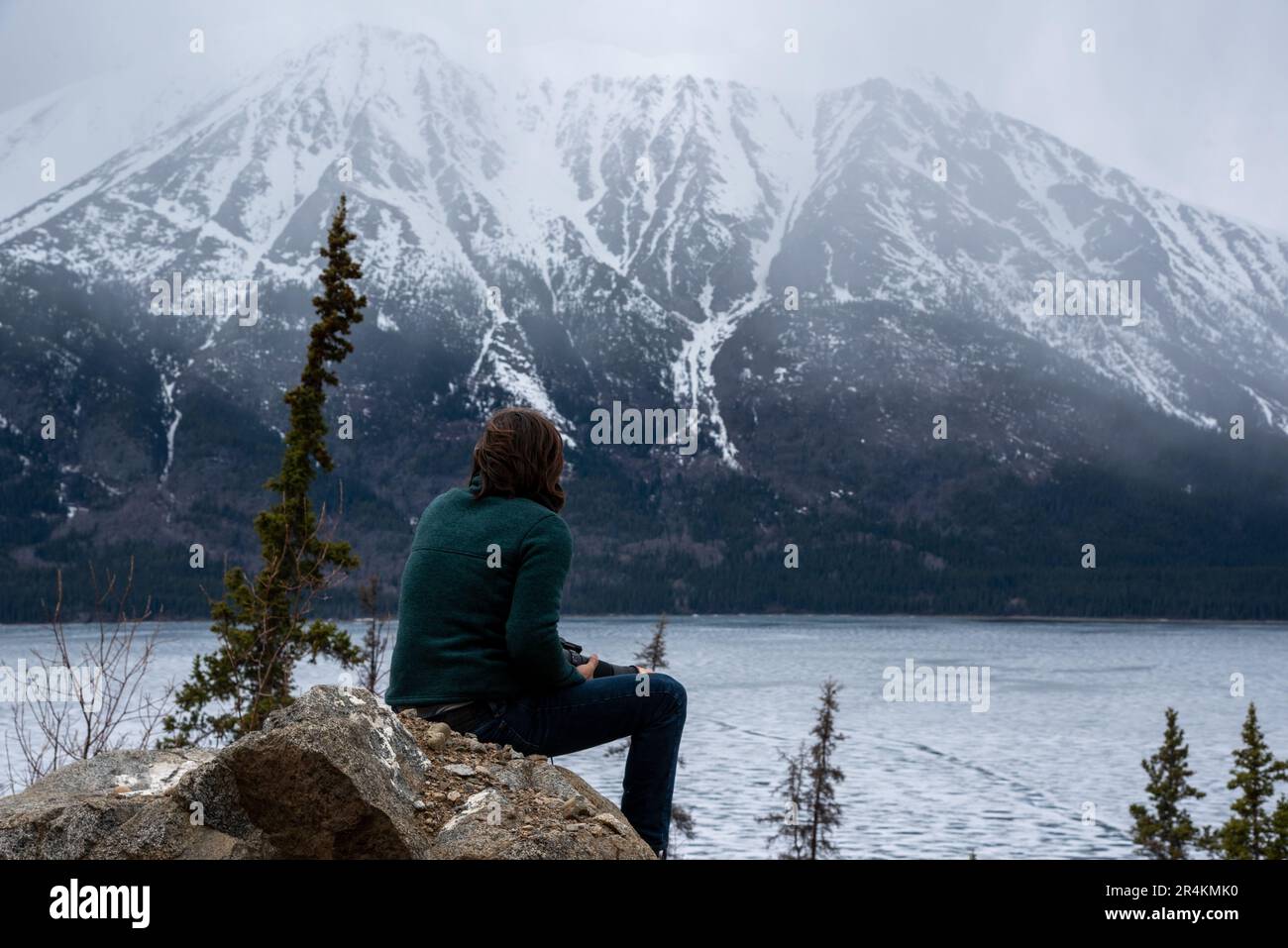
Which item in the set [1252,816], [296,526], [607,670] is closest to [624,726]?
[607,670]

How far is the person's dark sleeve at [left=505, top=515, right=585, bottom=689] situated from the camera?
5.35m

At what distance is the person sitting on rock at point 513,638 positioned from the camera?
5.45m

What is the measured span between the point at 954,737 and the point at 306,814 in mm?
93410

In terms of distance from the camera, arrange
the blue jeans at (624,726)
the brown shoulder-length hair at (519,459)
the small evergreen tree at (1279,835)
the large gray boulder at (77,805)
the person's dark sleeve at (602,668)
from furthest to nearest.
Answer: the small evergreen tree at (1279,835)
the person's dark sleeve at (602,668)
the blue jeans at (624,726)
the brown shoulder-length hair at (519,459)
the large gray boulder at (77,805)

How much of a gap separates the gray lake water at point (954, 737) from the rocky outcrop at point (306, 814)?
16040 millimetres

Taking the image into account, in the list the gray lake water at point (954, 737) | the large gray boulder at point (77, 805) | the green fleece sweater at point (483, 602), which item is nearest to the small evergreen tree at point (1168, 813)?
the gray lake water at point (954, 737)

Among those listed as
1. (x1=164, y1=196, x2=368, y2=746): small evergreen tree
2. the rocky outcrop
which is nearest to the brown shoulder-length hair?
the rocky outcrop

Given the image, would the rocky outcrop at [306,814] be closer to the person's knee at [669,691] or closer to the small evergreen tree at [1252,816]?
the person's knee at [669,691]

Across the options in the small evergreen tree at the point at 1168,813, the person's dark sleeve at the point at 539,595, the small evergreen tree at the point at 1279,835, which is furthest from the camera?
the small evergreen tree at the point at 1168,813

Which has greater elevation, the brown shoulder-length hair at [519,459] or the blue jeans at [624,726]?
the brown shoulder-length hair at [519,459]

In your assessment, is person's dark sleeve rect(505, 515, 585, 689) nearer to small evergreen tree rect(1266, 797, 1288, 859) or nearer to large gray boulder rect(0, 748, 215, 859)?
large gray boulder rect(0, 748, 215, 859)
